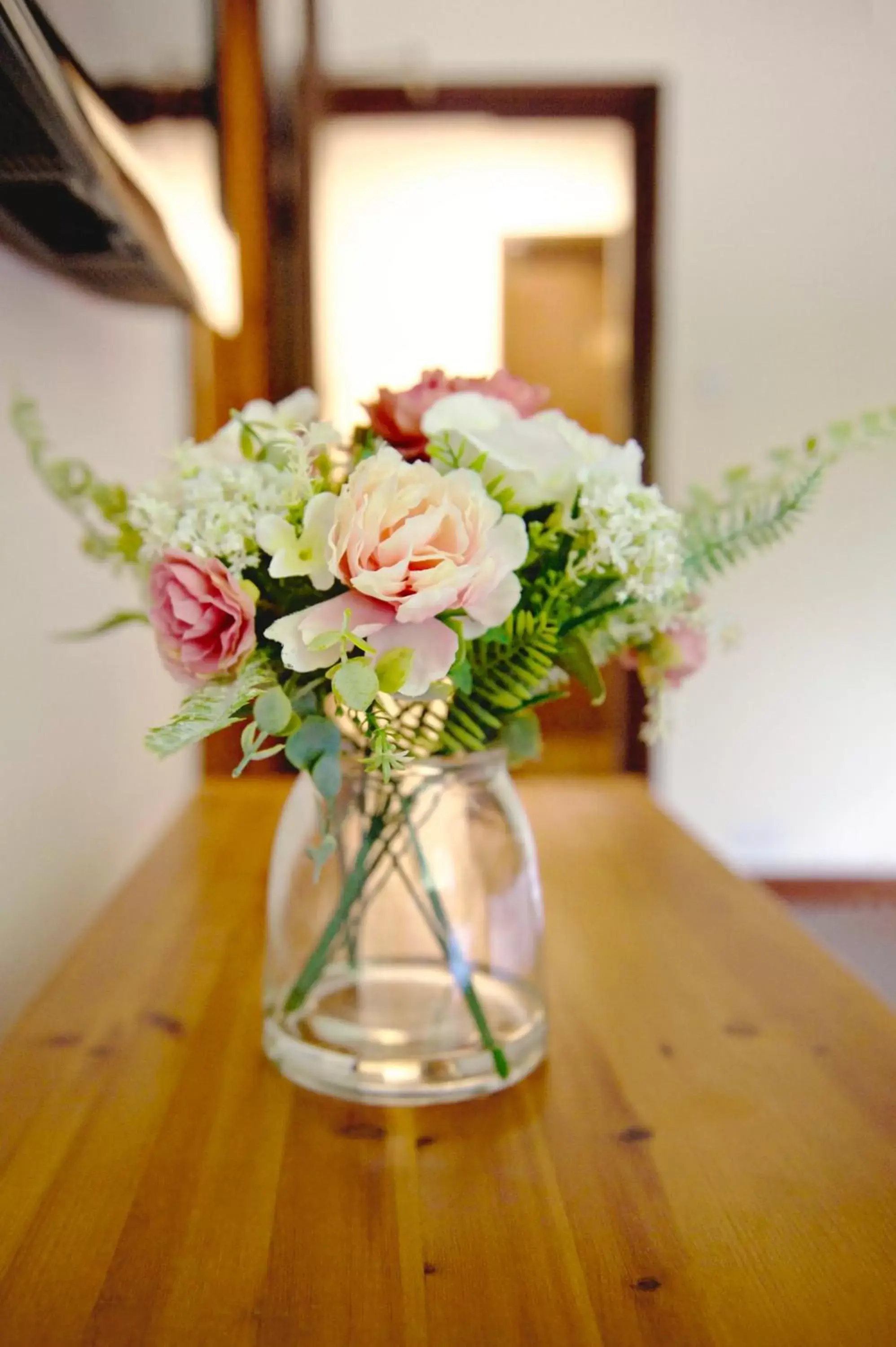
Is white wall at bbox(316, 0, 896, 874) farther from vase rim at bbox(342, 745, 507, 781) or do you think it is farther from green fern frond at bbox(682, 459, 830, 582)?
vase rim at bbox(342, 745, 507, 781)

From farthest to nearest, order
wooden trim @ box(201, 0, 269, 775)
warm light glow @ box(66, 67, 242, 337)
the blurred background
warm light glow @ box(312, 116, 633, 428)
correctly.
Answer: warm light glow @ box(312, 116, 633, 428), wooden trim @ box(201, 0, 269, 775), the blurred background, warm light glow @ box(66, 67, 242, 337)

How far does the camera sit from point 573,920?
0.94m

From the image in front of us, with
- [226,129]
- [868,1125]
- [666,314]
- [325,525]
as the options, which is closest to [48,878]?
[325,525]

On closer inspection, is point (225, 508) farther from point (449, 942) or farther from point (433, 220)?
point (433, 220)

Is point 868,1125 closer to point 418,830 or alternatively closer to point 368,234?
point 418,830

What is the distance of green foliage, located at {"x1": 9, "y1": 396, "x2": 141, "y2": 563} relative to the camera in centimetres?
63

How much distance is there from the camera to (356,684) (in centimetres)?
48

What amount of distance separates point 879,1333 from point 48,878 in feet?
2.50

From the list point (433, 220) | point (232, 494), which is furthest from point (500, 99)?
point (232, 494)

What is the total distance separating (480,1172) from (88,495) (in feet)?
1.61

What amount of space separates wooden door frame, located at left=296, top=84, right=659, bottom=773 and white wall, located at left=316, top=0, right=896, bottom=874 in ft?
0.12

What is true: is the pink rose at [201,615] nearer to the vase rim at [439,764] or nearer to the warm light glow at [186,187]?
the vase rim at [439,764]

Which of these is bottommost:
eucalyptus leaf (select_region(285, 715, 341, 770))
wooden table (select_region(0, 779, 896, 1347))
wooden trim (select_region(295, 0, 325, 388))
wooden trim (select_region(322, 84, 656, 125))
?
wooden table (select_region(0, 779, 896, 1347))

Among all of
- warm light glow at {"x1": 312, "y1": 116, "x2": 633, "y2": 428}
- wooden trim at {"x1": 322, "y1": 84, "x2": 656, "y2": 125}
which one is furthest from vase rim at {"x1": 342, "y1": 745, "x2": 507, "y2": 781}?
wooden trim at {"x1": 322, "y1": 84, "x2": 656, "y2": 125}
